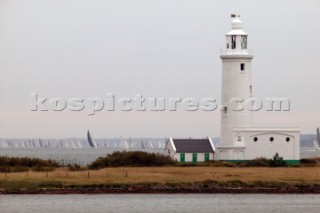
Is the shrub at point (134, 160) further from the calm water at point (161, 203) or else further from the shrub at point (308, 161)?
the calm water at point (161, 203)

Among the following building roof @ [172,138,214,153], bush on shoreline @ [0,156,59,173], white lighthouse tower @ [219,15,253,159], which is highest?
white lighthouse tower @ [219,15,253,159]

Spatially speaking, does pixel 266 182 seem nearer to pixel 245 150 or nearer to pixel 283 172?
pixel 283 172

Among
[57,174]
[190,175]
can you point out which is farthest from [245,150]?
[57,174]

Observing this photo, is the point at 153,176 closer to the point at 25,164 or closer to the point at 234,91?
the point at 25,164

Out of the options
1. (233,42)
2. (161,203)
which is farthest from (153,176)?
(233,42)

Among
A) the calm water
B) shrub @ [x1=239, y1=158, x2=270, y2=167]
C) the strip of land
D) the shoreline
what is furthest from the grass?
shrub @ [x1=239, y1=158, x2=270, y2=167]

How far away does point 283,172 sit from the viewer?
58.6 m

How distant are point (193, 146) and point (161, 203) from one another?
55.6 ft

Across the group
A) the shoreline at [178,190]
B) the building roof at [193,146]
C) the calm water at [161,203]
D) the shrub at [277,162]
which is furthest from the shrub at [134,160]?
the calm water at [161,203]

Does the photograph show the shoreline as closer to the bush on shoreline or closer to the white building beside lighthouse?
the bush on shoreline

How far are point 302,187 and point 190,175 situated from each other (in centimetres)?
591

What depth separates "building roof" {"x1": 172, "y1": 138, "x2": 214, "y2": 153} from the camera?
2612 inches

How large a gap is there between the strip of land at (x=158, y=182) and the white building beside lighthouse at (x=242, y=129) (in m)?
6.98

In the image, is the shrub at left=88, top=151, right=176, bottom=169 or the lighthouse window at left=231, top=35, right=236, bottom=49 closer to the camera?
the shrub at left=88, top=151, right=176, bottom=169
